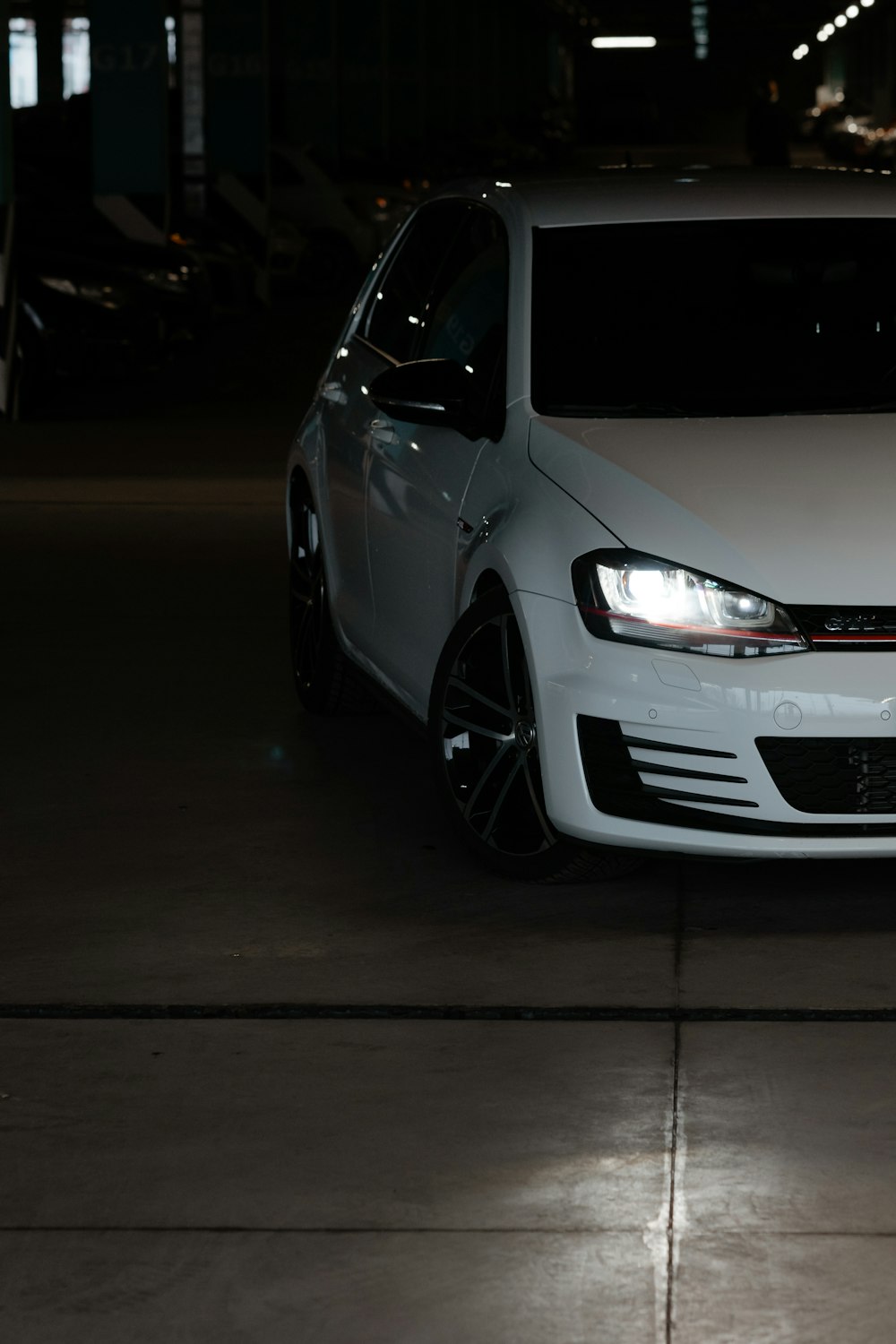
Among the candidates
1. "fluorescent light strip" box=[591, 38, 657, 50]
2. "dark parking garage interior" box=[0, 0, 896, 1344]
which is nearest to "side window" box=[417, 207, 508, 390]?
"dark parking garage interior" box=[0, 0, 896, 1344]

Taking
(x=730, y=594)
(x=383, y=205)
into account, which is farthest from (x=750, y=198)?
(x=383, y=205)

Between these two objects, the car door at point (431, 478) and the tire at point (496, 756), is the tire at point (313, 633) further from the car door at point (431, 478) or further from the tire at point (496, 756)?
the tire at point (496, 756)

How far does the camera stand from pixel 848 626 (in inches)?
171

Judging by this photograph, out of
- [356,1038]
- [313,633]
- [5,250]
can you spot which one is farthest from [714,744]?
[5,250]

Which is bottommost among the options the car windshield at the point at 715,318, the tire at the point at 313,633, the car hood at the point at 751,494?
the tire at the point at 313,633

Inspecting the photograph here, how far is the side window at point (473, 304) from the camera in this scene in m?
5.32

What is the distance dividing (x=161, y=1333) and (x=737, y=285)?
3.22m

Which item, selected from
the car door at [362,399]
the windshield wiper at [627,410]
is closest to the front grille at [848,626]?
the windshield wiper at [627,410]

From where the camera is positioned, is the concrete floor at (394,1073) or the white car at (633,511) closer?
the concrete floor at (394,1073)

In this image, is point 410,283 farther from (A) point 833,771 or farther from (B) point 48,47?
(B) point 48,47

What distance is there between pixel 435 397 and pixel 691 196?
37.0 inches

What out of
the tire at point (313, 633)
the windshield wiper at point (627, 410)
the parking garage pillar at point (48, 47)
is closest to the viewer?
the windshield wiper at point (627, 410)

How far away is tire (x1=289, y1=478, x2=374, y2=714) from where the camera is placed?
645cm

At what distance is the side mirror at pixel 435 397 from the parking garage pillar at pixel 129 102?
15996 millimetres
